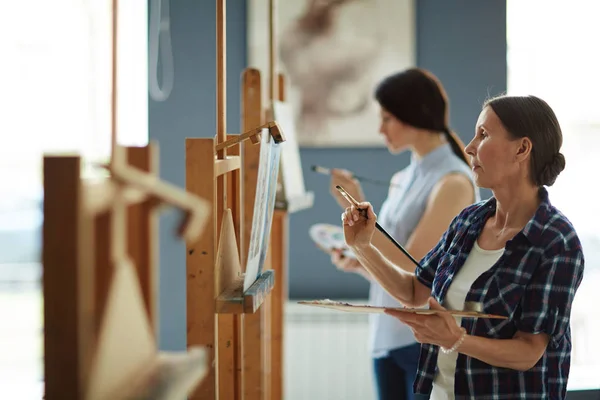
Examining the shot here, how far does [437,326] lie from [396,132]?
3.40 feet

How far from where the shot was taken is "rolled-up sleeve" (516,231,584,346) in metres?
1.47

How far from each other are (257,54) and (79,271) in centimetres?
301

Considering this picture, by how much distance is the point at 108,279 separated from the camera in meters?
0.79

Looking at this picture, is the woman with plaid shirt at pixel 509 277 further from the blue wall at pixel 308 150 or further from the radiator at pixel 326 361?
the blue wall at pixel 308 150

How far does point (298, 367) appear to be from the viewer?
353 cm

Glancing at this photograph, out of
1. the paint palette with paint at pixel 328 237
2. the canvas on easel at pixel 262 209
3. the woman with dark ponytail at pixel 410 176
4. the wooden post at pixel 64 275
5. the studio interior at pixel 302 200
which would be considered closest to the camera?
the wooden post at pixel 64 275

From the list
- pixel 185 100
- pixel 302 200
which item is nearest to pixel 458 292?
pixel 302 200

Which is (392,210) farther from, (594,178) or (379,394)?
(594,178)

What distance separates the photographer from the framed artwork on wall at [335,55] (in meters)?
3.62

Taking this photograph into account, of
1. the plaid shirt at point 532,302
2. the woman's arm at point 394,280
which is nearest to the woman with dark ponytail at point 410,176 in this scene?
the woman's arm at point 394,280

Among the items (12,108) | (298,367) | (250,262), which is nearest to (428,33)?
(298,367)

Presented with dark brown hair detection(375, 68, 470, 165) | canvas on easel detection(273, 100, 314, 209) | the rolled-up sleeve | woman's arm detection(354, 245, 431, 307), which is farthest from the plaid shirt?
canvas on easel detection(273, 100, 314, 209)

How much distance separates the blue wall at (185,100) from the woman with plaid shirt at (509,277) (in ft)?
6.97

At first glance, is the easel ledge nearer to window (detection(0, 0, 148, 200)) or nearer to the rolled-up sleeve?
the rolled-up sleeve
